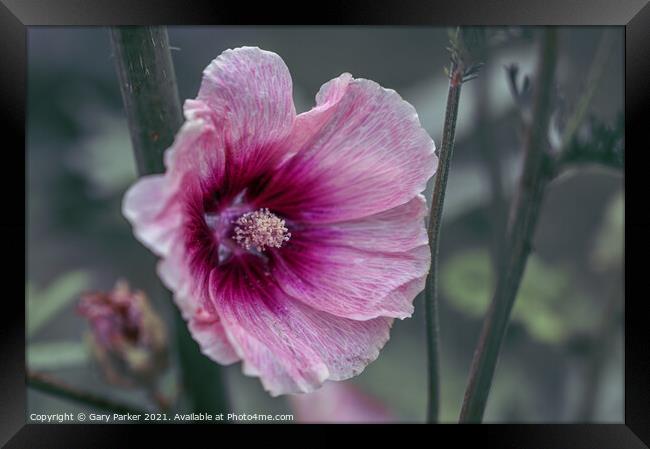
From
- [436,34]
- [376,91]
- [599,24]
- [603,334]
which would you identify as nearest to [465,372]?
[603,334]

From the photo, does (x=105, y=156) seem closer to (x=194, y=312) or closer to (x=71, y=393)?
(x=71, y=393)

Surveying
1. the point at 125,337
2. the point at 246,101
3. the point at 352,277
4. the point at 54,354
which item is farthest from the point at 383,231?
the point at 54,354

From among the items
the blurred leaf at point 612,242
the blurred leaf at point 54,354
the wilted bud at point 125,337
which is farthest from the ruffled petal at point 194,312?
the blurred leaf at point 612,242

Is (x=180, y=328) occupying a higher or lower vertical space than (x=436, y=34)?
lower

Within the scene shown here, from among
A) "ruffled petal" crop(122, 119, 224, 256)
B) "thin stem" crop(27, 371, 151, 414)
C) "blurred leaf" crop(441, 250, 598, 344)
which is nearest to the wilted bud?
"thin stem" crop(27, 371, 151, 414)

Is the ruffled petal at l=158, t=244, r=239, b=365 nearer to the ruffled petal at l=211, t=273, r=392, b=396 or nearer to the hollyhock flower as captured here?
the ruffled petal at l=211, t=273, r=392, b=396

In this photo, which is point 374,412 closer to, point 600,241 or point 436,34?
point 600,241
